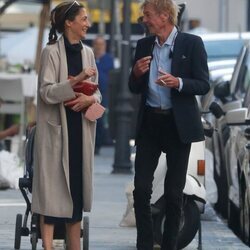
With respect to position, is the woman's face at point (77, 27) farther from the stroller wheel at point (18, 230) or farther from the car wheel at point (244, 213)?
the car wheel at point (244, 213)

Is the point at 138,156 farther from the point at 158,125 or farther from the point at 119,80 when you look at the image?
the point at 119,80

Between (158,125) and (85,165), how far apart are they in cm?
57

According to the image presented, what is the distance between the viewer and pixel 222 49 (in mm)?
18672

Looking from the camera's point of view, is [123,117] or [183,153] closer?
[183,153]

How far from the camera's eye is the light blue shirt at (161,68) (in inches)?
360

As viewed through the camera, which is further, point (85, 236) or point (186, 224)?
point (186, 224)

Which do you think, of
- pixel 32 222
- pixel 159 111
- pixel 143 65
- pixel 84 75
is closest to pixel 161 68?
pixel 143 65

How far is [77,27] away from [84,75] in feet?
1.30

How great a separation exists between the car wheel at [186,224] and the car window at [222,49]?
8396 millimetres

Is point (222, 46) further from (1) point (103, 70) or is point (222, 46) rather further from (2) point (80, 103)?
(2) point (80, 103)

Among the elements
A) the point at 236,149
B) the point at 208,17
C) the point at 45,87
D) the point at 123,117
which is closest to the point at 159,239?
the point at 45,87

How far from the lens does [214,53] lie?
18.4m

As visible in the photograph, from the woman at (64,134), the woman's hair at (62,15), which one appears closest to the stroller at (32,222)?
the woman at (64,134)

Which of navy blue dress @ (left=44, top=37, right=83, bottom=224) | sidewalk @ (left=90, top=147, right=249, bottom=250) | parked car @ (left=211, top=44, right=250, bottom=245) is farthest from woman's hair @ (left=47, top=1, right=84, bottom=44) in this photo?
parked car @ (left=211, top=44, right=250, bottom=245)
